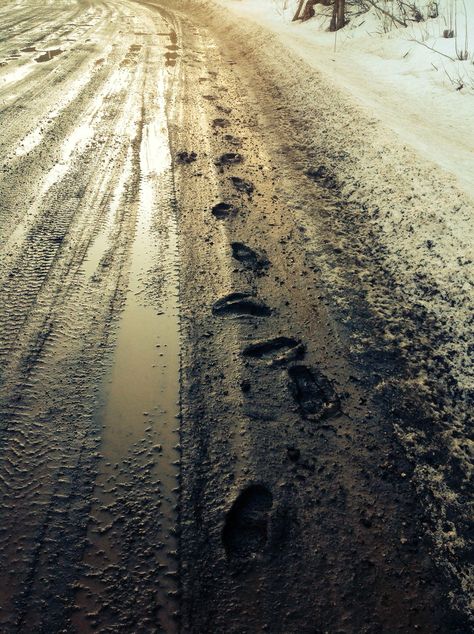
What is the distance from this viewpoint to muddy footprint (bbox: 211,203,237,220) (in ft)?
11.1

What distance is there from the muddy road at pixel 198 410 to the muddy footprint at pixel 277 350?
0.04 ft

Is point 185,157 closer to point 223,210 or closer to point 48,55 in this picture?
point 223,210

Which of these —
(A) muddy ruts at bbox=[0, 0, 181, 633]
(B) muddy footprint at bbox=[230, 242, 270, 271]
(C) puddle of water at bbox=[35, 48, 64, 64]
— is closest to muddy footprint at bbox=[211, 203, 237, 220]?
(B) muddy footprint at bbox=[230, 242, 270, 271]

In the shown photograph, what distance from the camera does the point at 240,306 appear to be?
2557 millimetres

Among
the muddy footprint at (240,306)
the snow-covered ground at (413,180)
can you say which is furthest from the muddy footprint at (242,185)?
the muddy footprint at (240,306)

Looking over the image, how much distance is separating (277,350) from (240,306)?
1.28 ft

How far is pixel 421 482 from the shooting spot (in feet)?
5.63

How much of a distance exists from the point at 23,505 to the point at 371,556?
1.18 metres

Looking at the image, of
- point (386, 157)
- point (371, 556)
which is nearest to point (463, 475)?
point (371, 556)

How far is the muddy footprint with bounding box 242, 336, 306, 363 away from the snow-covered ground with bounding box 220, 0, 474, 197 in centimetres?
196

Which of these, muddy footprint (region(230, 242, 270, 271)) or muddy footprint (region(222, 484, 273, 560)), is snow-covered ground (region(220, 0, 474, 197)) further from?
muddy footprint (region(222, 484, 273, 560))

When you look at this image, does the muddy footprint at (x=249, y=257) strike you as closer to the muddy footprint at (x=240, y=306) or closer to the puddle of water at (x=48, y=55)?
the muddy footprint at (x=240, y=306)

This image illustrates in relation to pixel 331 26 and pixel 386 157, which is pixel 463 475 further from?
pixel 331 26

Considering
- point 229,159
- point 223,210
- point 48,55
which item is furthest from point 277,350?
point 48,55
